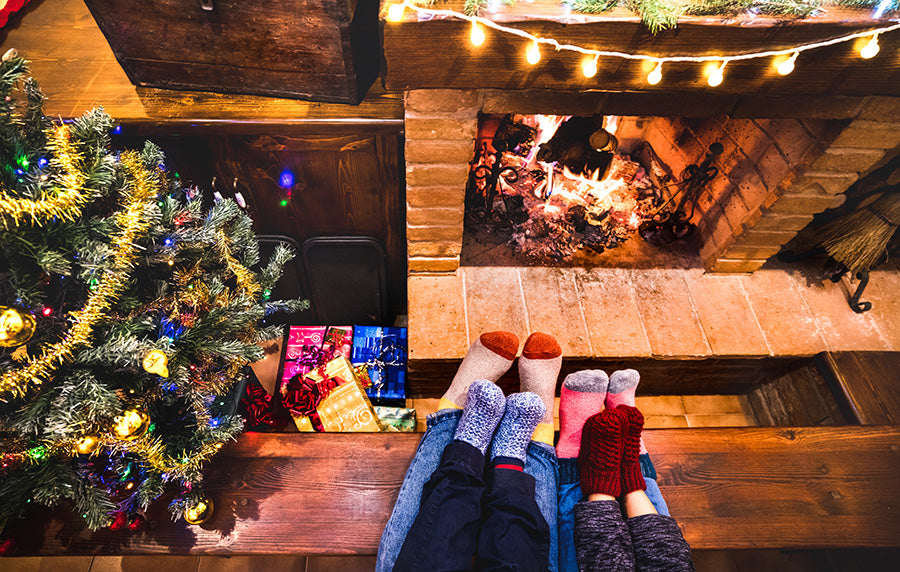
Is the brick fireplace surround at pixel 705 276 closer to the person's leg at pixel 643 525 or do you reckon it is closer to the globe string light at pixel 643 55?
the globe string light at pixel 643 55

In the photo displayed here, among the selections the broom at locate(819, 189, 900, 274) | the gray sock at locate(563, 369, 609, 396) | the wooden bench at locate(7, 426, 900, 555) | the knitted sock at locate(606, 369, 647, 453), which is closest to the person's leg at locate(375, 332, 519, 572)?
the wooden bench at locate(7, 426, 900, 555)

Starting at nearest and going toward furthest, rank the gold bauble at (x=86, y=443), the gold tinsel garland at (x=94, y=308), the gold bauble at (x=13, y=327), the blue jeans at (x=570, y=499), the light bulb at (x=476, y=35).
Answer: the gold bauble at (x=13, y=327), the gold tinsel garland at (x=94, y=308), the gold bauble at (x=86, y=443), the light bulb at (x=476, y=35), the blue jeans at (x=570, y=499)

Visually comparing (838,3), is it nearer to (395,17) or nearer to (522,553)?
(395,17)

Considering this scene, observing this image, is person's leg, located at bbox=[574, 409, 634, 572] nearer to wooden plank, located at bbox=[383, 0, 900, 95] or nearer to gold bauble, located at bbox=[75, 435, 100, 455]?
wooden plank, located at bbox=[383, 0, 900, 95]

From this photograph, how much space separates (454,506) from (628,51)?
143 centimetres

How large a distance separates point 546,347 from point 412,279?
0.74 meters

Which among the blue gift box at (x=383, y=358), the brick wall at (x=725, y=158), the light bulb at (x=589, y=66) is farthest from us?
the blue gift box at (x=383, y=358)

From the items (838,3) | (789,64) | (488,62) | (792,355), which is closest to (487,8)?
(488,62)

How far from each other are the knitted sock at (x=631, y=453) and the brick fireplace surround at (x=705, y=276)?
0.47 meters

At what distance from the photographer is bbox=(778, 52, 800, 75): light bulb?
1.25 metres

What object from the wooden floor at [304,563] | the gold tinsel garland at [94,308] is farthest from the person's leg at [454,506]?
the gold tinsel garland at [94,308]

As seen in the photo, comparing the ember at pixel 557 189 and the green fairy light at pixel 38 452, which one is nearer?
the green fairy light at pixel 38 452

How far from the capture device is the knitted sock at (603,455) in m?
1.42

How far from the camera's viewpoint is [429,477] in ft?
4.76
